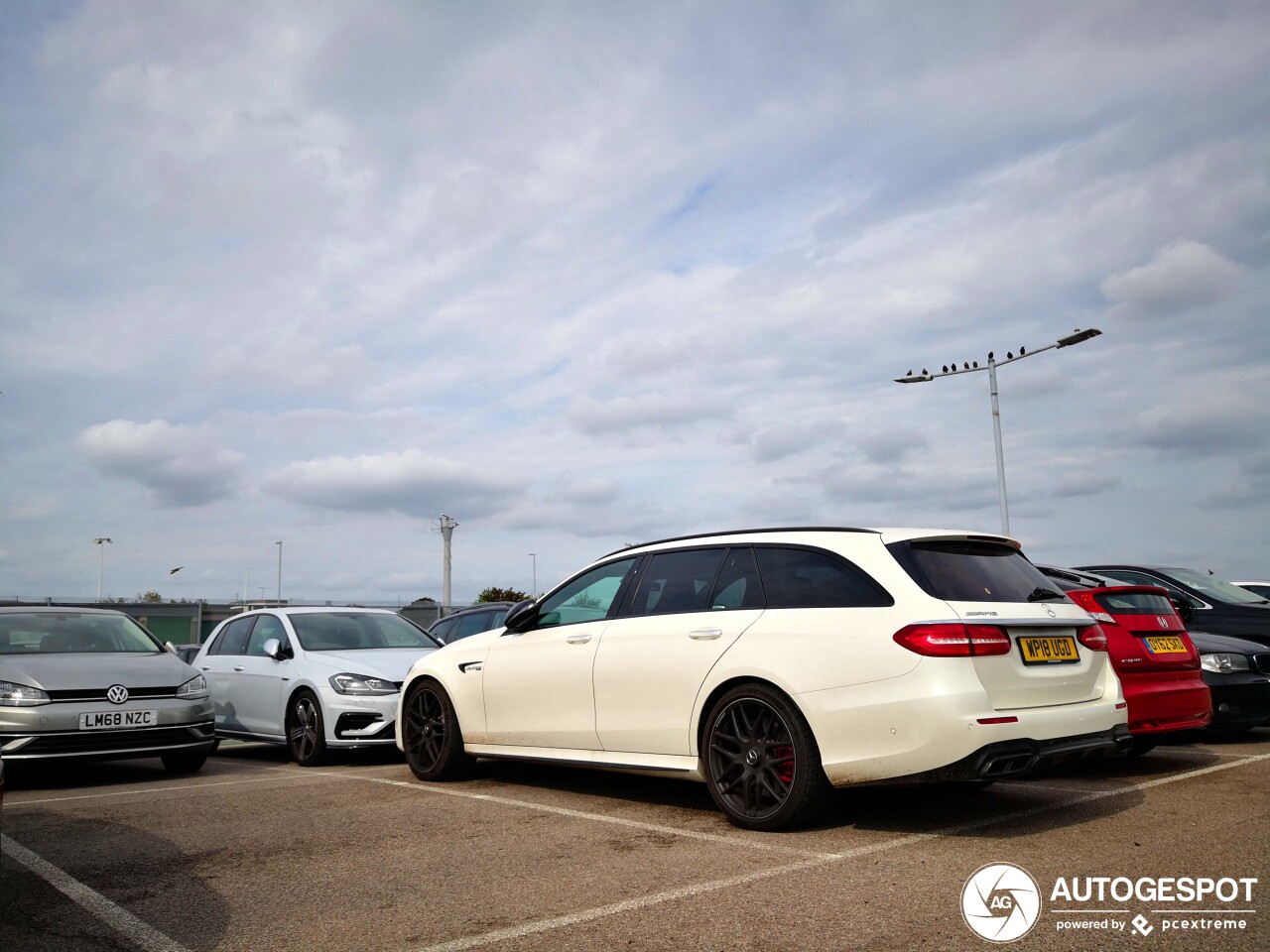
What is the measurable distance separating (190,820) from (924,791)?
4586mm

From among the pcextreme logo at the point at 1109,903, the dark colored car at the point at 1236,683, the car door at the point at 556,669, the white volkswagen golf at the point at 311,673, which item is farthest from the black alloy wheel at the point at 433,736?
the dark colored car at the point at 1236,683

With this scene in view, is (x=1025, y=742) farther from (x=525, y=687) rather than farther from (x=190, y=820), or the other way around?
(x=190, y=820)

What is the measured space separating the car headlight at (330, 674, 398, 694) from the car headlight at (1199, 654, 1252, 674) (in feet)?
23.1

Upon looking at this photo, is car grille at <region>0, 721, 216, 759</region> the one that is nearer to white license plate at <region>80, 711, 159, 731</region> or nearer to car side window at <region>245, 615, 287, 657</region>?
white license plate at <region>80, 711, 159, 731</region>

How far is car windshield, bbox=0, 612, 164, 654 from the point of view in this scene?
9.03 metres

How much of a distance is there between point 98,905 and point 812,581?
3751 mm

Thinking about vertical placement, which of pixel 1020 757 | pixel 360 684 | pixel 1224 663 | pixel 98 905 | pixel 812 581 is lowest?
pixel 98 905

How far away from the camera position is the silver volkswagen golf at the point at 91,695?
8008 millimetres

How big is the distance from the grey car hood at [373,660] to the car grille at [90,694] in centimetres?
159

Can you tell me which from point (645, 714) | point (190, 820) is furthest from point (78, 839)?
point (645, 714)

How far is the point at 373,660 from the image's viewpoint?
10.0 m

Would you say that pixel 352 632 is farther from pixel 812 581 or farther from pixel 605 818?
pixel 812 581

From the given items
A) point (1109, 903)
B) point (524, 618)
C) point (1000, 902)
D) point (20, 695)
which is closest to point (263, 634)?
point (20, 695)

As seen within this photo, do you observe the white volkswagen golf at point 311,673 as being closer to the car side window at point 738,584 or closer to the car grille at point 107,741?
the car grille at point 107,741
